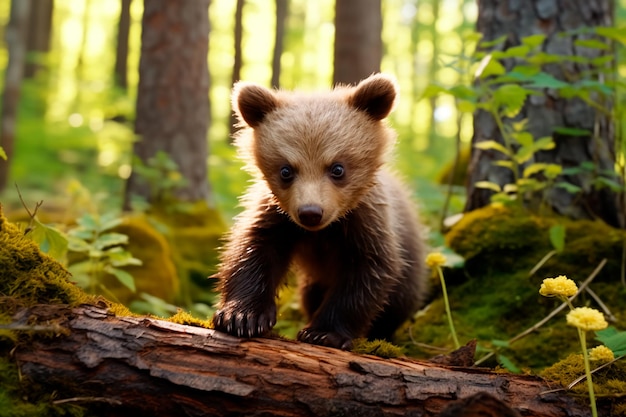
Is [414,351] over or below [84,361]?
below

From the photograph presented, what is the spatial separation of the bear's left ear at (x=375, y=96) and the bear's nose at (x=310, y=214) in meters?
0.94

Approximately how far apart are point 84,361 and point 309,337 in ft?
4.49

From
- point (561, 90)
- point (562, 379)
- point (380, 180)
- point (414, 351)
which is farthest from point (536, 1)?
point (562, 379)

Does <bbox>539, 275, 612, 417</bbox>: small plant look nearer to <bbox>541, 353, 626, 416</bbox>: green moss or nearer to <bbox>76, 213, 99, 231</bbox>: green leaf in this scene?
<bbox>541, 353, 626, 416</bbox>: green moss

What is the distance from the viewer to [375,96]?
3930 mm

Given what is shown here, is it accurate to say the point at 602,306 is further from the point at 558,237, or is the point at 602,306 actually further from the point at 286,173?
the point at 286,173

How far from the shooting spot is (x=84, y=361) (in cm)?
242

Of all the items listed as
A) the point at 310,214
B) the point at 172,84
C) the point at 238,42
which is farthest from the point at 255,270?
the point at 238,42

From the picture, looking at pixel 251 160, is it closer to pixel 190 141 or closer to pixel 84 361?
pixel 84 361

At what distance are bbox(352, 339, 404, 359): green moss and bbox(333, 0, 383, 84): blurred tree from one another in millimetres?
5824

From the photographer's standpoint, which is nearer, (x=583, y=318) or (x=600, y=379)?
(x=583, y=318)

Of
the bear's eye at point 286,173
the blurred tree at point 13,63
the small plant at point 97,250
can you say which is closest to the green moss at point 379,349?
the bear's eye at point 286,173

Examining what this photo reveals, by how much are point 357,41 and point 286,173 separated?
17.5ft

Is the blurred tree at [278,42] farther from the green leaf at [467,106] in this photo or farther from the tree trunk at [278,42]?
the green leaf at [467,106]
